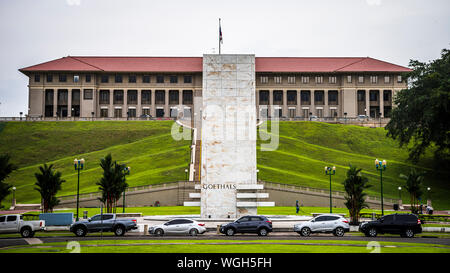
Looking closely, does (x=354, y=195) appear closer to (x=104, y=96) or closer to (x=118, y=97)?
(x=118, y=97)

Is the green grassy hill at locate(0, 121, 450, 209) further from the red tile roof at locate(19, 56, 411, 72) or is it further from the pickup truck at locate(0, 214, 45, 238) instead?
the pickup truck at locate(0, 214, 45, 238)

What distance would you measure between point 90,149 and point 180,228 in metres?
56.0

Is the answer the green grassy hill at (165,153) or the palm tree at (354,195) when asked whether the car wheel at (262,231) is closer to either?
the palm tree at (354,195)

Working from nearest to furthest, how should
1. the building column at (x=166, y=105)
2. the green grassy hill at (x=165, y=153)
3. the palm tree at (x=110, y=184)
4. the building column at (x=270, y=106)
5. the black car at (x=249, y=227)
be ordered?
the black car at (x=249, y=227), the palm tree at (x=110, y=184), the green grassy hill at (x=165, y=153), the building column at (x=270, y=106), the building column at (x=166, y=105)

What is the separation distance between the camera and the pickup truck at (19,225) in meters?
30.7

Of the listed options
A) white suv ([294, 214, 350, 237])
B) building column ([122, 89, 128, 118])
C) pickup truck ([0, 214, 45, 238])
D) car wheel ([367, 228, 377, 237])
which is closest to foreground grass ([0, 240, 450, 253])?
car wheel ([367, 228, 377, 237])

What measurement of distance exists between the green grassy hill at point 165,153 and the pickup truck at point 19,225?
2834cm

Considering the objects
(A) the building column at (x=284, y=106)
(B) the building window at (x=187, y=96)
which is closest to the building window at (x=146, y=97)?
(B) the building window at (x=187, y=96)

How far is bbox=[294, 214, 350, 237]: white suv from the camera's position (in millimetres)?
30906

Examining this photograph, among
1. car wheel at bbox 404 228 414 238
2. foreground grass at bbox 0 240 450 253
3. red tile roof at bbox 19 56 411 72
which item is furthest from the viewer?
red tile roof at bbox 19 56 411 72

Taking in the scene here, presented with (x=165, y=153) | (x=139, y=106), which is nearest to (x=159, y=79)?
(x=139, y=106)

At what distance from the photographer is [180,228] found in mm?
31391

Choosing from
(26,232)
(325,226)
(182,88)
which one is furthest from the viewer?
(182,88)

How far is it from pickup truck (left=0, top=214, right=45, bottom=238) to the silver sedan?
6.97 metres
